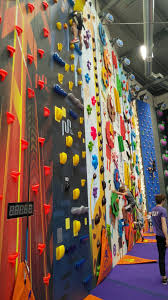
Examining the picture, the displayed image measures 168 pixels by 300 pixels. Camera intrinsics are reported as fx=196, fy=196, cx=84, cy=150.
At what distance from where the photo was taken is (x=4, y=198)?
1.27 meters

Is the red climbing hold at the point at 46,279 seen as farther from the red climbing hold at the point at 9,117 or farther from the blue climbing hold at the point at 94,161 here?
the blue climbing hold at the point at 94,161

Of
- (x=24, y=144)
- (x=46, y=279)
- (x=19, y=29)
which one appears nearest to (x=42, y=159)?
(x=24, y=144)

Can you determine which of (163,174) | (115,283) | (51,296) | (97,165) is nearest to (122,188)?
(97,165)

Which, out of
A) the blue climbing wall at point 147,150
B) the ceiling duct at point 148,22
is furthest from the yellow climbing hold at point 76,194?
the blue climbing wall at point 147,150

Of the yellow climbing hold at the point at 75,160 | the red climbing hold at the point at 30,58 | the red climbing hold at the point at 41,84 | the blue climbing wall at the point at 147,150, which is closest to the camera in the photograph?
the red climbing hold at the point at 30,58

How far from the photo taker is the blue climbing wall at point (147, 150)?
6461mm

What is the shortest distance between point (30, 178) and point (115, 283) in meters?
1.88

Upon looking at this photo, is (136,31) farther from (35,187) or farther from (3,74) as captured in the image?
(35,187)

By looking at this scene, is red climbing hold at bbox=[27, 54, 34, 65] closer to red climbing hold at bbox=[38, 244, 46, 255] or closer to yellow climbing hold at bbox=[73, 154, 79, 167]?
yellow climbing hold at bbox=[73, 154, 79, 167]

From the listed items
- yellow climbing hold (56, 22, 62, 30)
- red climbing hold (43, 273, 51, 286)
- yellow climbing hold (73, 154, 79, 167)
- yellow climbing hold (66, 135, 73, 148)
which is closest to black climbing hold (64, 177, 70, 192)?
yellow climbing hold (73, 154, 79, 167)

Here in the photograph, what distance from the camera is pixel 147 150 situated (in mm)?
6973

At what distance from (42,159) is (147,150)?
588 centimetres

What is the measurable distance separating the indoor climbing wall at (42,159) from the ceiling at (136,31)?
3.67m

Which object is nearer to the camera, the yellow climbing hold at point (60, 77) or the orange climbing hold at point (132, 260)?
the yellow climbing hold at point (60, 77)
